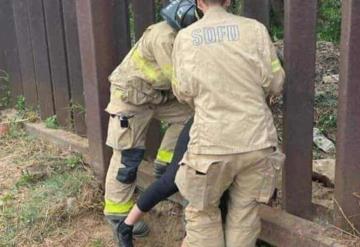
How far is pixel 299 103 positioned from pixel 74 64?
6.92ft

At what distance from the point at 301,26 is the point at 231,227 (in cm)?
107

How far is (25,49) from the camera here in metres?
5.66

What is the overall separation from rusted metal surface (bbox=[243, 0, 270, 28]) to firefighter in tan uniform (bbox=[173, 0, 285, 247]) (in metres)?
0.47

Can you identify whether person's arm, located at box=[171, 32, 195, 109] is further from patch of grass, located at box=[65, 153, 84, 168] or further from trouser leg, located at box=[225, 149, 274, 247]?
patch of grass, located at box=[65, 153, 84, 168]

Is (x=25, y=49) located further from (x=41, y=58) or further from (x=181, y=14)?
(x=181, y=14)

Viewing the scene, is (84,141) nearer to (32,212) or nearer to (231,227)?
(32,212)

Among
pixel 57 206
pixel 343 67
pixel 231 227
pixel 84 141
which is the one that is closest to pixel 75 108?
pixel 84 141

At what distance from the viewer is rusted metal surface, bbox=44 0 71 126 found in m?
5.13

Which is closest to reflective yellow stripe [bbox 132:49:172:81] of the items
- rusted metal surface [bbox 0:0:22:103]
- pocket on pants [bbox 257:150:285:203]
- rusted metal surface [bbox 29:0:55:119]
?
pocket on pants [bbox 257:150:285:203]

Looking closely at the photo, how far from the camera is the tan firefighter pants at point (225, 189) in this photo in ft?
10.6

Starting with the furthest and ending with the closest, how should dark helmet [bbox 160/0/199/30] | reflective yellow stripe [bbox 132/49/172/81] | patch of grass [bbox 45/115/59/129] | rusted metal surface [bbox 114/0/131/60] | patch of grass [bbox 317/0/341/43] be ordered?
patch of grass [bbox 317/0/341/43] → patch of grass [bbox 45/115/59/129] → rusted metal surface [bbox 114/0/131/60] → reflective yellow stripe [bbox 132/49/172/81] → dark helmet [bbox 160/0/199/30]

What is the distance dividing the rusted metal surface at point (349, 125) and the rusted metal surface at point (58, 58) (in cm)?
258

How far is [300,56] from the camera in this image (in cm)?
339

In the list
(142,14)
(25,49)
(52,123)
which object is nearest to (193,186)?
(142,14)
